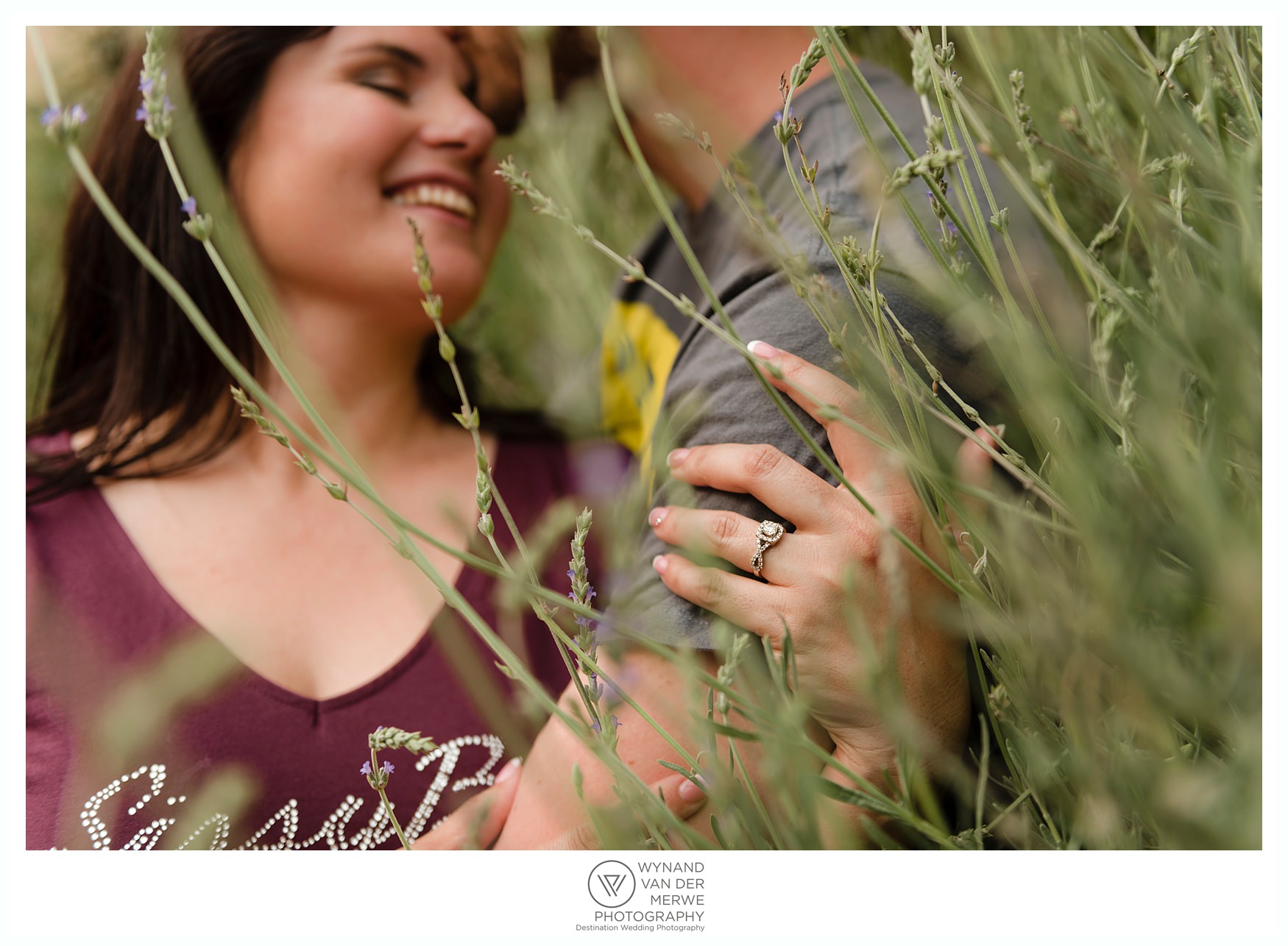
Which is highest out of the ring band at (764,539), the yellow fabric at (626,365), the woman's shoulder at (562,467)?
the yellow fabric at (626,365)

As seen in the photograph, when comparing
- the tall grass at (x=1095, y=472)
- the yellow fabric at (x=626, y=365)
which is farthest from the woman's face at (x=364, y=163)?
the tall grass at (x=1095, y=472)

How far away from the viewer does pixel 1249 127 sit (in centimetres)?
54

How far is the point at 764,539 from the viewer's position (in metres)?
0.59

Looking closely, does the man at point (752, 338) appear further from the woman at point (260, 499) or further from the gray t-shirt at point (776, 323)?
the woman at point (260, 499)

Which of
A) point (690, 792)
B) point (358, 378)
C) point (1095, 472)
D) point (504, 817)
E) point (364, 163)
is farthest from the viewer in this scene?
point (358, 378)

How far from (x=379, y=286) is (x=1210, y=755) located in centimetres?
83

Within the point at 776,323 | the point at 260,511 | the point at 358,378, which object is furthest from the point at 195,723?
the point at 776,323

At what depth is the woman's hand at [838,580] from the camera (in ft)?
1.87

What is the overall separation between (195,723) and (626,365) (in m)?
0.55

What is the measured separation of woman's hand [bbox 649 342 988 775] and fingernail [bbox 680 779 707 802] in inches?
4.0

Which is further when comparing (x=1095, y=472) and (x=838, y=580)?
(x=838, y=580)

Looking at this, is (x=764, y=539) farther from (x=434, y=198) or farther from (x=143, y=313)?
Answer: (x=143, y=313)
